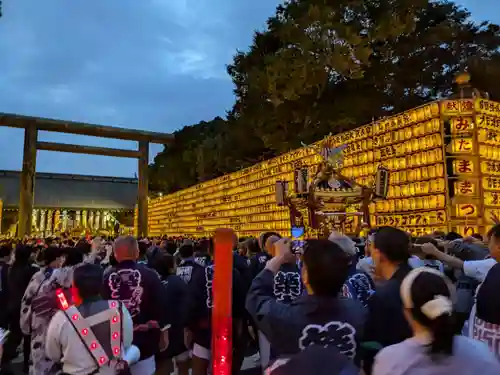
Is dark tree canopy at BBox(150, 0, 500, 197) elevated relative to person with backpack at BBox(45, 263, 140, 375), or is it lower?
elevated

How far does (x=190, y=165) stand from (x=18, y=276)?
32069mm

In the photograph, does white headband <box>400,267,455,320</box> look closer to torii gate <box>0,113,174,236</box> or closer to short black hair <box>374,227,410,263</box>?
short black hair <box>374,227,410,263</box>

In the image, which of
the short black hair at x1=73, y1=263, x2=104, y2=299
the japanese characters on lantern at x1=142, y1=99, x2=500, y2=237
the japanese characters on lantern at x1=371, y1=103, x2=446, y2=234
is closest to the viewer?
the short black hair at x1=73, y1=263, x2=104, y2=299

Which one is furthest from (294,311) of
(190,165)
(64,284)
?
(190,165)

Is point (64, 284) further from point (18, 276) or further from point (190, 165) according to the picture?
point (190, 165)

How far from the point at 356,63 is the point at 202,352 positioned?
18987mm

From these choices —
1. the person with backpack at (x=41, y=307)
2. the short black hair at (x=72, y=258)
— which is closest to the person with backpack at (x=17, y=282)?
the person with backpack at (x=41, y=307)

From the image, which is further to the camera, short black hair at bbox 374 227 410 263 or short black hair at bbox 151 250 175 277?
short black hair at bbox 151 250 175 277

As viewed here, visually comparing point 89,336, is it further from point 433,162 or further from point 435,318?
point 433,162

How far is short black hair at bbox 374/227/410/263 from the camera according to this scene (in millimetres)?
2668

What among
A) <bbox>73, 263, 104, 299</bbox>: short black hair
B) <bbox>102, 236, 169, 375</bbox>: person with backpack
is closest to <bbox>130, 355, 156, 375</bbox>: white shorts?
<bbox>102, 236, 169, 375</bbox>: person with backpack

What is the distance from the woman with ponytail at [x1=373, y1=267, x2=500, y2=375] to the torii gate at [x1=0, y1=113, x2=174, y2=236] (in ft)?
71.7

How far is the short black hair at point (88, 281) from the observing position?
103 inches

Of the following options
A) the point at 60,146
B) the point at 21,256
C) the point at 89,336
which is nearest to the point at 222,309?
the point at 89,336
